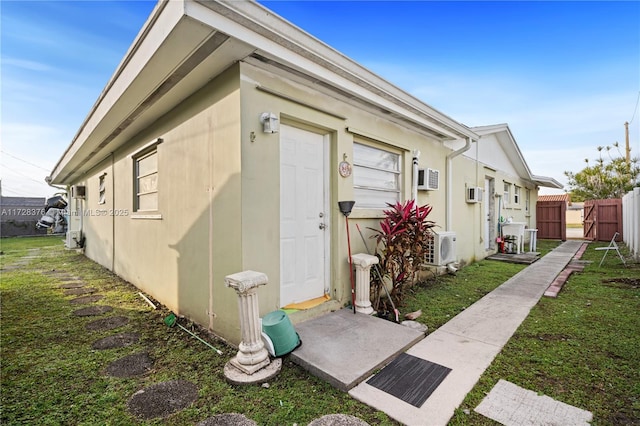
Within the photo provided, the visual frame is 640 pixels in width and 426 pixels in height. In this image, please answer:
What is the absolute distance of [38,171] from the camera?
26.5 m

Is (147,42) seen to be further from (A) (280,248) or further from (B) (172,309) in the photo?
(B) (172,309)

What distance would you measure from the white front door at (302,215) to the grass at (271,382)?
1112mm

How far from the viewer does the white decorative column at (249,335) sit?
2459 mm

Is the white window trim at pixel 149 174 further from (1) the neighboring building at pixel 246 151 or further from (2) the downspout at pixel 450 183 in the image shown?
(2) the downspout at pixel 450 183

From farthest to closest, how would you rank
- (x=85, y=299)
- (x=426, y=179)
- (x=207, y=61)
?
(x=426, y=179) < (x=85, y=299) < (x=207, y=61)

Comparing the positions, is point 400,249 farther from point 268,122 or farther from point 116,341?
point 116,341

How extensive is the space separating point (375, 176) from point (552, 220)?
49.1 feet

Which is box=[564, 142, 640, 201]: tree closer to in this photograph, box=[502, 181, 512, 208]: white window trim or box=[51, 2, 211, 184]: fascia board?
box=[502, 181, 512, 208]: white window trim

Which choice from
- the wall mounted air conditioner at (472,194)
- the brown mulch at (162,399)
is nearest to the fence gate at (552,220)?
the wall mounted air conditioner at (472,194)

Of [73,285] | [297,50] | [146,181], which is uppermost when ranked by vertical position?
[297,50]

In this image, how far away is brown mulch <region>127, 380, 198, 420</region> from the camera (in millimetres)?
2066

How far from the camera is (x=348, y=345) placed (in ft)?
9.46

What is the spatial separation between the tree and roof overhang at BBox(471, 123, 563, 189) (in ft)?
26.6

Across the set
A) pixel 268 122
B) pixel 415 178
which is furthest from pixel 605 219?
pixel 268 122
